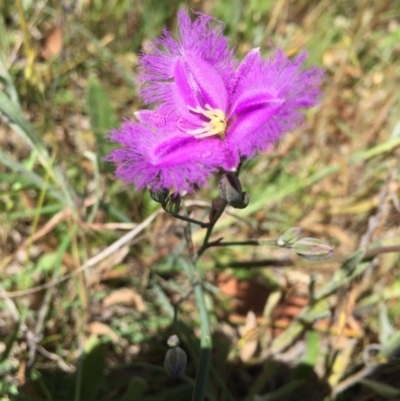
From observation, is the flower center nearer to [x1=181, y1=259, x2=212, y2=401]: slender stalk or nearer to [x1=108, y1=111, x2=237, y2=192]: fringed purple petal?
[x1=108, y1=111, x2=237, y2=192]: fringed purple petal

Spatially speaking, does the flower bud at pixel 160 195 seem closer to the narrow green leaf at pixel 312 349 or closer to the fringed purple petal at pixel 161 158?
the fringed purple petal at pixel 161 158

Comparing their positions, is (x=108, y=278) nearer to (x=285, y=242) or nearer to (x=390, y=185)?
(x=285, y=242)

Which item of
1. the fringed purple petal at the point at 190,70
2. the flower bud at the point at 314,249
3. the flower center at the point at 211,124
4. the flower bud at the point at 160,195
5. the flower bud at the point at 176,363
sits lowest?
the flower bud at the point at 176,363

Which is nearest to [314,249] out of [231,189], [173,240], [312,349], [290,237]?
[290,237]

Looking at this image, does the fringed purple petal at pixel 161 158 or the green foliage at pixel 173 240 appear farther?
the green foliage at pixel 173 240

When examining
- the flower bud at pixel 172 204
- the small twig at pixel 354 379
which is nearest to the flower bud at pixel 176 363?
the flower bud at pixel 172 204

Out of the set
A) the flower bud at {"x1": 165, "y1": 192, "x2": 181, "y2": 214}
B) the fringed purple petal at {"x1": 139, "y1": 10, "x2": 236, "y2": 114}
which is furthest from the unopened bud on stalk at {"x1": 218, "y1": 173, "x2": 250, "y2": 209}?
the fringed purple petal at {"x1": 139, "y1": 10, "x2": 236, "y2": 114}

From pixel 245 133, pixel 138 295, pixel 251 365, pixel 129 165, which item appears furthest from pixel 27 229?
pixel 245 133
